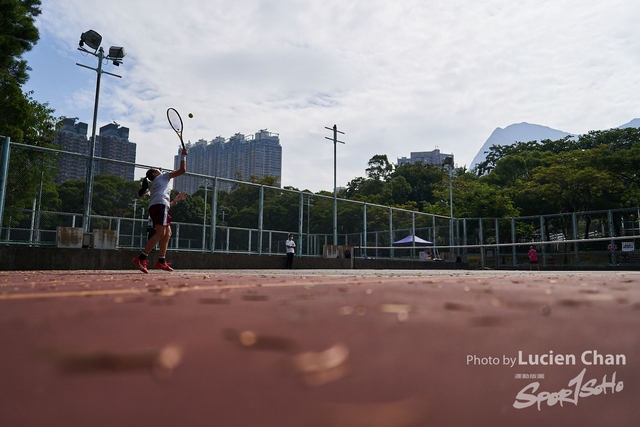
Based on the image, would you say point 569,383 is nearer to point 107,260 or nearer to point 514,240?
point 107,260

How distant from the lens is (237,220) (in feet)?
47.2

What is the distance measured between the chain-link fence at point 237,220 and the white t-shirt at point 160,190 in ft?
14.2

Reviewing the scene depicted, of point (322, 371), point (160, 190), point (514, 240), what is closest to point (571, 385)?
point (322, 371)

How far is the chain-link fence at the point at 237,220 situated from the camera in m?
9.93

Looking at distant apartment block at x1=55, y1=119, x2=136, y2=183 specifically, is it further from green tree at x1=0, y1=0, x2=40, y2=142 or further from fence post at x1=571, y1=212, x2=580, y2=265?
fence post at x1=571, y1=212, x2=580, y2=265

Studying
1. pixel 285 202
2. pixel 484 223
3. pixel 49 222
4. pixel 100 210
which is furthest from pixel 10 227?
pixel 484 223

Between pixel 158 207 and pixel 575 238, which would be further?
pixel 575 238

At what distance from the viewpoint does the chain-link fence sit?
32.6ft

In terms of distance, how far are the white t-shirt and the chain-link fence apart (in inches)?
170

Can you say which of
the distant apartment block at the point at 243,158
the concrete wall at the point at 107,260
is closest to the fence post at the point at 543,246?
the concrete wall at the point at 107,260

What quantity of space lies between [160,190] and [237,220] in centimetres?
787

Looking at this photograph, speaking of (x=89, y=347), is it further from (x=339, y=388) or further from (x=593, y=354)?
(x=593, y=354)

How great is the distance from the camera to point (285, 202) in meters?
16.1

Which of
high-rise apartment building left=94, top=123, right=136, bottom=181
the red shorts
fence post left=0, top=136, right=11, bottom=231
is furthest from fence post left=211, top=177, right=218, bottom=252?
high-rise apartment building left=94, top=123, right=136, bottom=181
